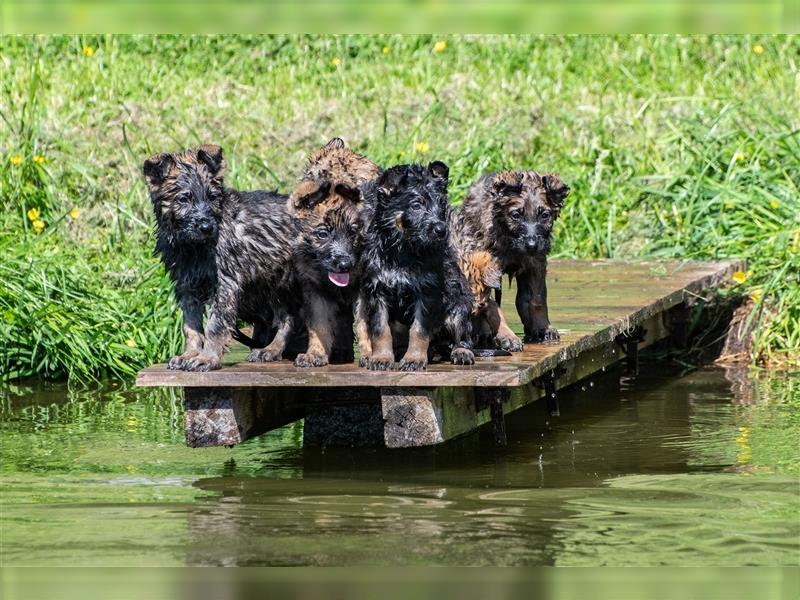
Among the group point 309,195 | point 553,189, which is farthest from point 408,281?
point 553,189

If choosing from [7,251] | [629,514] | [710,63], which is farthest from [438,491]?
[710,63]

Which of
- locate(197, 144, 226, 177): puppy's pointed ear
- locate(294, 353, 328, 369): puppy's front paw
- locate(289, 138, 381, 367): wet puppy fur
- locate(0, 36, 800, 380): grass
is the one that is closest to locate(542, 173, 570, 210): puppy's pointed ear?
locate(289, 138, 381, 367): wet puppy fur

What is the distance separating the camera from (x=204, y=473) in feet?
28.3

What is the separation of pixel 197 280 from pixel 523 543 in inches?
92.5

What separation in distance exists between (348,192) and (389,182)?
12.6 inches

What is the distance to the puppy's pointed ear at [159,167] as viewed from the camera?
7797 millimetres

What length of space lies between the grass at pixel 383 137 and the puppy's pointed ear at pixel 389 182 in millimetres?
3919

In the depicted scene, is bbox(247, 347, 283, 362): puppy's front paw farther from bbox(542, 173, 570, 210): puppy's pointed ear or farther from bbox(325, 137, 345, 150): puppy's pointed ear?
bbox(542, 173, 570, 210): puppy's pointed ear

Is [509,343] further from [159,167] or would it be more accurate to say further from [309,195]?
[159,167]

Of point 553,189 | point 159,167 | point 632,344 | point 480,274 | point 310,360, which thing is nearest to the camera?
point 159,167

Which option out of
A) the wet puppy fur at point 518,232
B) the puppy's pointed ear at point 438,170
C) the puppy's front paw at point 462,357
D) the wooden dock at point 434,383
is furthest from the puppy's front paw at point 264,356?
the puppy's pointed ear at point 438,170

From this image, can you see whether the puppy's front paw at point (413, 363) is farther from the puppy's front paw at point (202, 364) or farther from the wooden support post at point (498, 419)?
the puppy's front paw at point (202, 364)

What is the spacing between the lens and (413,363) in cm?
793
